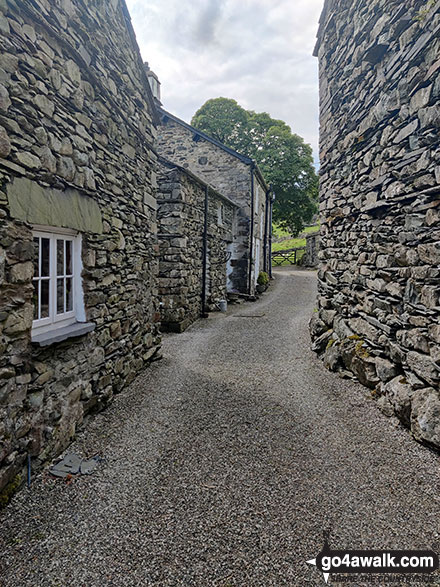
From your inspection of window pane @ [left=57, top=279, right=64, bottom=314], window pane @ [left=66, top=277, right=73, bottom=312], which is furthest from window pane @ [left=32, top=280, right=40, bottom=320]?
window pane @ [left=66, top=277, right=73, bottom=312]

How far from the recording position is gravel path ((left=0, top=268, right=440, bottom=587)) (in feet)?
7.46

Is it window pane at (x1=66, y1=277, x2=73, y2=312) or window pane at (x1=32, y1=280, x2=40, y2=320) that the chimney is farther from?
window pane at (x1=32, y1=280, x2=40, y2=320)

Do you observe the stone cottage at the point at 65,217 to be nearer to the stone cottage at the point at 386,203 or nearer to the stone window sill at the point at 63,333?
the stone window sill at the point at 63,333

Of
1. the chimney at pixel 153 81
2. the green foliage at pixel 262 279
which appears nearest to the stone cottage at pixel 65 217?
the chimney at pixel 153 81

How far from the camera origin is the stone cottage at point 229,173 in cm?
1466

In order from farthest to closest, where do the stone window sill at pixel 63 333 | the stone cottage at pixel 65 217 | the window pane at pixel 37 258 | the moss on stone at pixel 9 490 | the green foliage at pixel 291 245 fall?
the green foliage at pixel 291 245 < the window pane at pixel 37 258 < the stone window sill at pixel 63 333 < the stone cottage at pixel 65 217 < the moss on stone at pixel 9 490

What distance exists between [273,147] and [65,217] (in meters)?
21.5

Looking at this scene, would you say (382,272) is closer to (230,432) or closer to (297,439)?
(297,439)

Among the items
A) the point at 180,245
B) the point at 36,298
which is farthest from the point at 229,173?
the point at 36,298

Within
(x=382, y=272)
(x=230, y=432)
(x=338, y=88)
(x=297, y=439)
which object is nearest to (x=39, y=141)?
(x=230, y=432)

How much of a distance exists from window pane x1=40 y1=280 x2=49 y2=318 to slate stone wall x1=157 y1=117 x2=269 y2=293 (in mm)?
12298

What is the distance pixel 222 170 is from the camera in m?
15.3

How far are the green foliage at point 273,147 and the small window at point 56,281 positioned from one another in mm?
20169

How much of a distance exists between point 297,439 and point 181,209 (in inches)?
276
